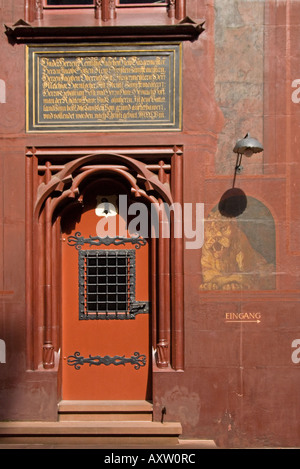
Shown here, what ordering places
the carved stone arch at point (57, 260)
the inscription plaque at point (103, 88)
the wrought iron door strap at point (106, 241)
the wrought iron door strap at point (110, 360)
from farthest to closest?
the wrought iron door strap at point (106, 241)
the wrought iron door strap at point (110, 360)
the inscription plaque at point (103, 88)
the carved stone arch at point (57, 260)

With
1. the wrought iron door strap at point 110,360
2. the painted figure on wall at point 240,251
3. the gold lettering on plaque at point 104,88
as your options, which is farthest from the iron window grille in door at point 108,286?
the gold lettering on plaque at point 104,88

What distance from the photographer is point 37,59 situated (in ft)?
24.6

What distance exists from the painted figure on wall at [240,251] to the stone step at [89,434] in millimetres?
2273

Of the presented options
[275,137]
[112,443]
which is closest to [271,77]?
[275,137]

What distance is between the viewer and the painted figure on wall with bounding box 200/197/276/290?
736cm

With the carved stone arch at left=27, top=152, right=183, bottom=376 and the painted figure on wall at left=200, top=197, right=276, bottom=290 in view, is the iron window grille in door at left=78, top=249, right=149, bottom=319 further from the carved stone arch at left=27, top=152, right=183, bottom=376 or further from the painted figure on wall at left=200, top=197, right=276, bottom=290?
the painted figure on wall at left=200, top=197, right=276, bottom=290

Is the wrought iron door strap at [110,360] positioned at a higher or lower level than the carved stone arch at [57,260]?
lower

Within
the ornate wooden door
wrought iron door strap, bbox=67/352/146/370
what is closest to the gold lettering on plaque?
the ornate wooden door

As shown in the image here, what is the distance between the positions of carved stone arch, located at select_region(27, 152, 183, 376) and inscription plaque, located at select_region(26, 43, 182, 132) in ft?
2.07

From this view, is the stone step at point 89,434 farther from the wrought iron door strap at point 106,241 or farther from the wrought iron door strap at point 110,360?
the wrought iron door strap at point 106,241

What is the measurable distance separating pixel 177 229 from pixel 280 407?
3209mm

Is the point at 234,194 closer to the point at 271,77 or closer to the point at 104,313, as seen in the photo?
the point at 271,77

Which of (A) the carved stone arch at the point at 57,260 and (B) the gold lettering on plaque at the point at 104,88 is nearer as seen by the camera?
(A) the carved stone arch at the point at 57,260

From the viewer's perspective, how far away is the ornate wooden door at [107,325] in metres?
7.61
